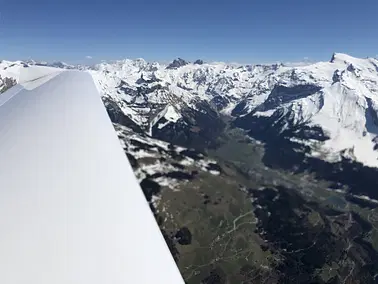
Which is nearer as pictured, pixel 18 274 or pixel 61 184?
pixel 18 274

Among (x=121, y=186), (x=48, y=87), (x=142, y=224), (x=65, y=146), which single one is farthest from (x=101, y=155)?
(x=48, y=87)

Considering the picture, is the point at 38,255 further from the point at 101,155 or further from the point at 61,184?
the point at 101,155

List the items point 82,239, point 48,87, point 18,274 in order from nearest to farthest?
point 18,274
point 82,239
point 48,87

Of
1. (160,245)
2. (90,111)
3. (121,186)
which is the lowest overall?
(160,245)

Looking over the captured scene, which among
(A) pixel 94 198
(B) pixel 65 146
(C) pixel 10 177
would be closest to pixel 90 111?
(B) pixel 65 146

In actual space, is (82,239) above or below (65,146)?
below

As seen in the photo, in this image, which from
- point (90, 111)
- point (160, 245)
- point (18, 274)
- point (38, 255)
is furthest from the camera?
point (90, 111)
